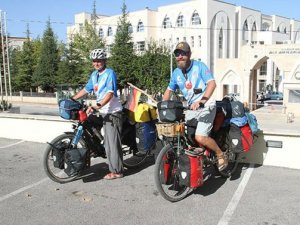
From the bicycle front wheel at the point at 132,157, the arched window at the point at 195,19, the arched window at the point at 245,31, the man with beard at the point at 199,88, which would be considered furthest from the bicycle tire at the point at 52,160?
the arched window at the point at 245,31

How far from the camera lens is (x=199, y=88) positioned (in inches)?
176

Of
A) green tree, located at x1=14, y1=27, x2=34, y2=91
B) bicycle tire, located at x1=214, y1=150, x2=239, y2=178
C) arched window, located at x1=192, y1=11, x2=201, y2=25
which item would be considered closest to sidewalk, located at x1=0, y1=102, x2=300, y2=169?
bicycle tire, located at x1=214, y1=150, x2=239, y2=178

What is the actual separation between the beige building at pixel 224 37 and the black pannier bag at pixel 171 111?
35.5 m

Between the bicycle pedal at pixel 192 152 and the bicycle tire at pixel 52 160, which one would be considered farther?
the bicycle tire at pixel 52 160

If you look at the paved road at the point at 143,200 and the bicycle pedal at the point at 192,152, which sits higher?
the bicycle pedal at the point at 192,152

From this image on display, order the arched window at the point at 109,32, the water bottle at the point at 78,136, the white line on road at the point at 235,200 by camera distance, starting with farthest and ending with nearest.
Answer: the arched window at the point at 109,32 → the water bottle at the point at 78,136 → the white line on road at the point at 235,200

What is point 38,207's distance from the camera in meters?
A: 4.25

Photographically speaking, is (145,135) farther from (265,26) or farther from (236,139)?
(265,26)

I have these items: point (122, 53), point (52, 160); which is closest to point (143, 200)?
point (52, 160)

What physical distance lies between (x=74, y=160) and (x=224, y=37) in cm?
5712

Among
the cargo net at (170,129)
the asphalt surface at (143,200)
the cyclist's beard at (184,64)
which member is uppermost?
the cyclist's beard at (184,64)

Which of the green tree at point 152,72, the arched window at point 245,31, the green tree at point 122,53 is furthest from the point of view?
the arched window at point 245,31

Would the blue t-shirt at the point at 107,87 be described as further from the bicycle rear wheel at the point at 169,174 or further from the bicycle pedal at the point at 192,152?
the bicycle pedal at the point at 192,152

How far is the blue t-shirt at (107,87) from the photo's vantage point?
16.6 feet
